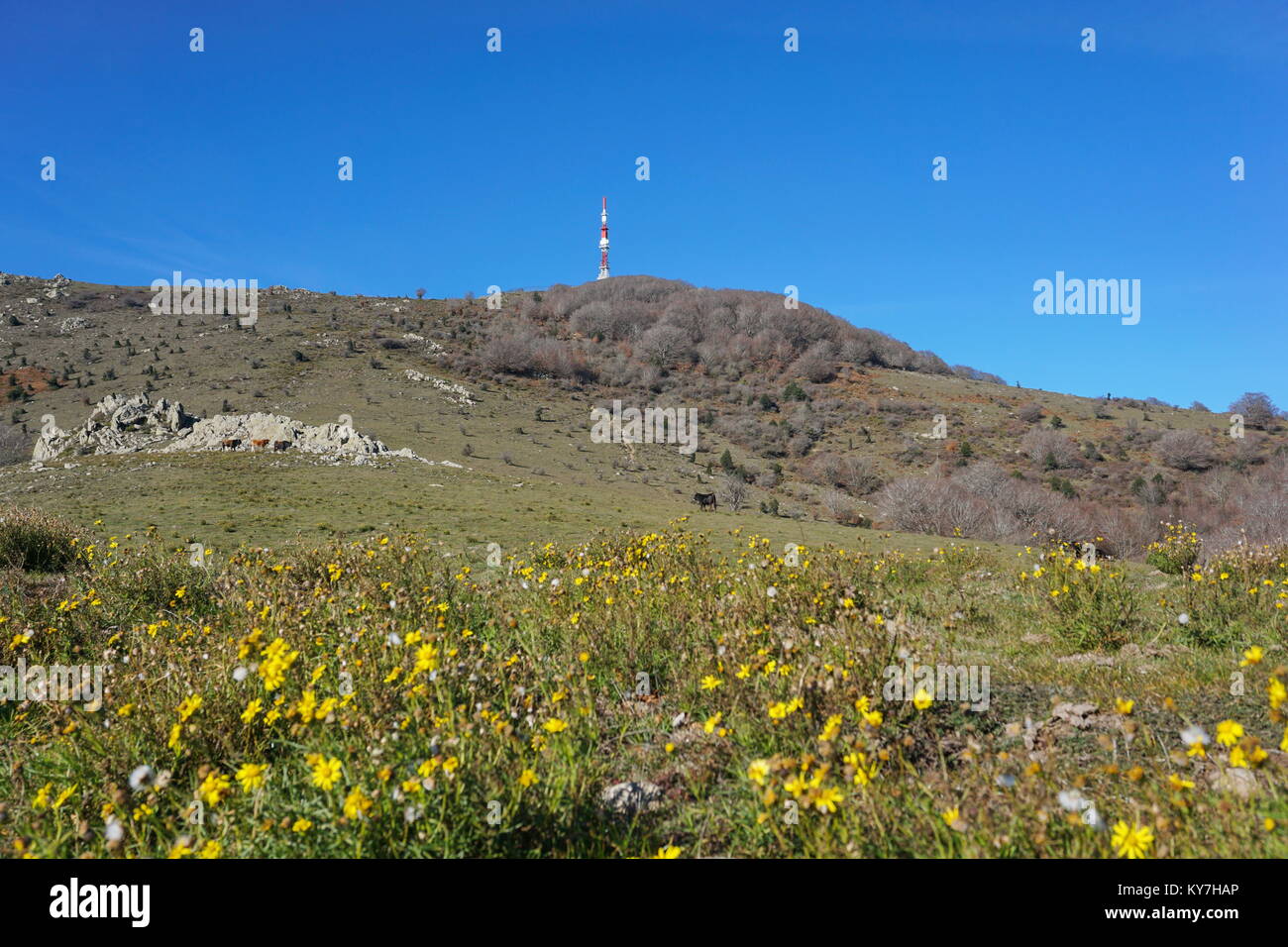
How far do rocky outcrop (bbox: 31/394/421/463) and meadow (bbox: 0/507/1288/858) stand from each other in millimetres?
18560

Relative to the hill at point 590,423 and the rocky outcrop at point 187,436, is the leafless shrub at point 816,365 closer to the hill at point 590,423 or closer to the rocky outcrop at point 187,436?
the hill at point 590,423

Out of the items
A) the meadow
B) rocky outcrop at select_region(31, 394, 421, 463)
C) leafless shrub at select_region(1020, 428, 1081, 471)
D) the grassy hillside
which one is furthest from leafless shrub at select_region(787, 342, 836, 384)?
the meadow

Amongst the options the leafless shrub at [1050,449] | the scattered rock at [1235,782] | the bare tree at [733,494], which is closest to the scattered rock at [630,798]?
the scattered rock at [1235,782]

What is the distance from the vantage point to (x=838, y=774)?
2.61 meters

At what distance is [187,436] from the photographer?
2427cm

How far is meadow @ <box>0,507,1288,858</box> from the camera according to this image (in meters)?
2.19

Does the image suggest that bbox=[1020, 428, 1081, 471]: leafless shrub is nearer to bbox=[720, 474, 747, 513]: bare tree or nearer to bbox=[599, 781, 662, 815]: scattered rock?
bbox=[720, 474, 747, 513]: bare tree

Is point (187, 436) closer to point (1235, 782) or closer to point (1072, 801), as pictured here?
point (1072, 801)

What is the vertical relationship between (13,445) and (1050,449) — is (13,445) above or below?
below

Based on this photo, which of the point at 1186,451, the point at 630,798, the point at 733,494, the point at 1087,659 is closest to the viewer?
the point at 630,798

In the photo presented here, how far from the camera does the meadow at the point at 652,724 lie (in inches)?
86.4

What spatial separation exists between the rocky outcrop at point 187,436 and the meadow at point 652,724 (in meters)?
18.6

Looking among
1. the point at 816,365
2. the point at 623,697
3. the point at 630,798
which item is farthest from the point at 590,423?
the point at 630,798

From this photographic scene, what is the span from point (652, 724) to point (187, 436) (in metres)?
26.2
